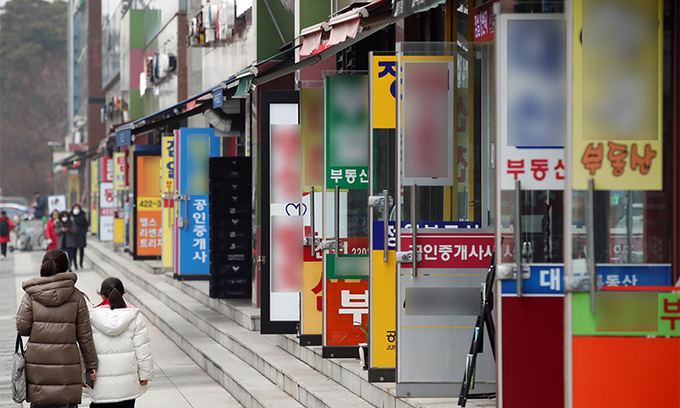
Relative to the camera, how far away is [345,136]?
26.8ft

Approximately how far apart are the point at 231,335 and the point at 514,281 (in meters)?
6.85

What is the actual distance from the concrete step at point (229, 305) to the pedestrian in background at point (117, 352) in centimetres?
529

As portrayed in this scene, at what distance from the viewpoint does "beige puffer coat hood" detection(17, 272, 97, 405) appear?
243 inches

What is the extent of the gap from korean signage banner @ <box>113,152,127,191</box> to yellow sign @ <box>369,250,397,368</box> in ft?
72.9

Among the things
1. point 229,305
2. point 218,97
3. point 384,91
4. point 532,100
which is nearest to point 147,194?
point 229,305

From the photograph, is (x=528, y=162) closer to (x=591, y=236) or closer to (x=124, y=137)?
(x=591, y=236)

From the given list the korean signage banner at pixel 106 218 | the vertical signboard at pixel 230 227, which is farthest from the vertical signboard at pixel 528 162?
the korean signage banner at pixel 106 218

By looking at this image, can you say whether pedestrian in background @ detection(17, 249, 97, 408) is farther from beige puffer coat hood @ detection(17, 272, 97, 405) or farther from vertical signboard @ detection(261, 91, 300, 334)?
vertical signboard @ detection(261, 91, 300, 334)

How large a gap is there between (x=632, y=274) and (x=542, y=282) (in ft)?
1.48

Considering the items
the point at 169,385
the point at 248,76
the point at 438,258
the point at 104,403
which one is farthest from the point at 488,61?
the point at 169,385

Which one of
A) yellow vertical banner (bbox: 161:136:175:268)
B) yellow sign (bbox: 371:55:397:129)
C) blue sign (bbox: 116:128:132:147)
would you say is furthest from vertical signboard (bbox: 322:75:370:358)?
yellow vertical banner (bbox: 161:136:175:268)

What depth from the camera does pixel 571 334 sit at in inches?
181

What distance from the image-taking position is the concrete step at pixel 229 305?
1166cm

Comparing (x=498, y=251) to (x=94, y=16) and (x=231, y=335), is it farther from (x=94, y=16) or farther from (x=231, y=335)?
(x=94, y=16)
